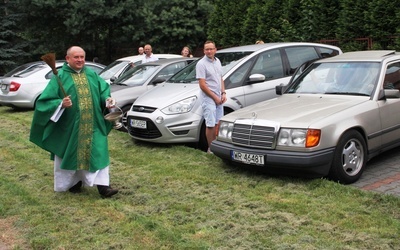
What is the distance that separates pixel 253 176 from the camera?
593cm

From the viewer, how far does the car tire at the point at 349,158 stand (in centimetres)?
544

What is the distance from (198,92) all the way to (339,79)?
7.41 feet

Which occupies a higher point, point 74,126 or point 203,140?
point 74,126

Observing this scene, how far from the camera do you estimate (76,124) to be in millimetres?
5219

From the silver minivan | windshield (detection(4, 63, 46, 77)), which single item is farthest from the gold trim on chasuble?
windshield (detection(4, 63, 46, 77))

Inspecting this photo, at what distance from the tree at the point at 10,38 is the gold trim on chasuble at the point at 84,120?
19.1 m

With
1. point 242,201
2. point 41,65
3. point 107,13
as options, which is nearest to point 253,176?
point 242,201

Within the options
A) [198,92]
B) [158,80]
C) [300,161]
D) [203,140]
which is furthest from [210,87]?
[158,80]

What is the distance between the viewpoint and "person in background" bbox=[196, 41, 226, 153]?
6.88 metres

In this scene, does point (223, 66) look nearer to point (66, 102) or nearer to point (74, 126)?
point (74, 126)

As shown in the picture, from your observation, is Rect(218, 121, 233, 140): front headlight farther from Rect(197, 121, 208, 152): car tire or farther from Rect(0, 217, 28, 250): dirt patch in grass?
Rect(0, 217, 28, 250): dirt patch in grass

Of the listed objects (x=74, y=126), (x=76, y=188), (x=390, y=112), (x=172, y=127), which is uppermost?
(x=74, y=126)

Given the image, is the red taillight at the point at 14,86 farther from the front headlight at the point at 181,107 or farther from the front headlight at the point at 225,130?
the front headlight at the point at 225,130

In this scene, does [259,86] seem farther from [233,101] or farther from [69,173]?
[69,173]
